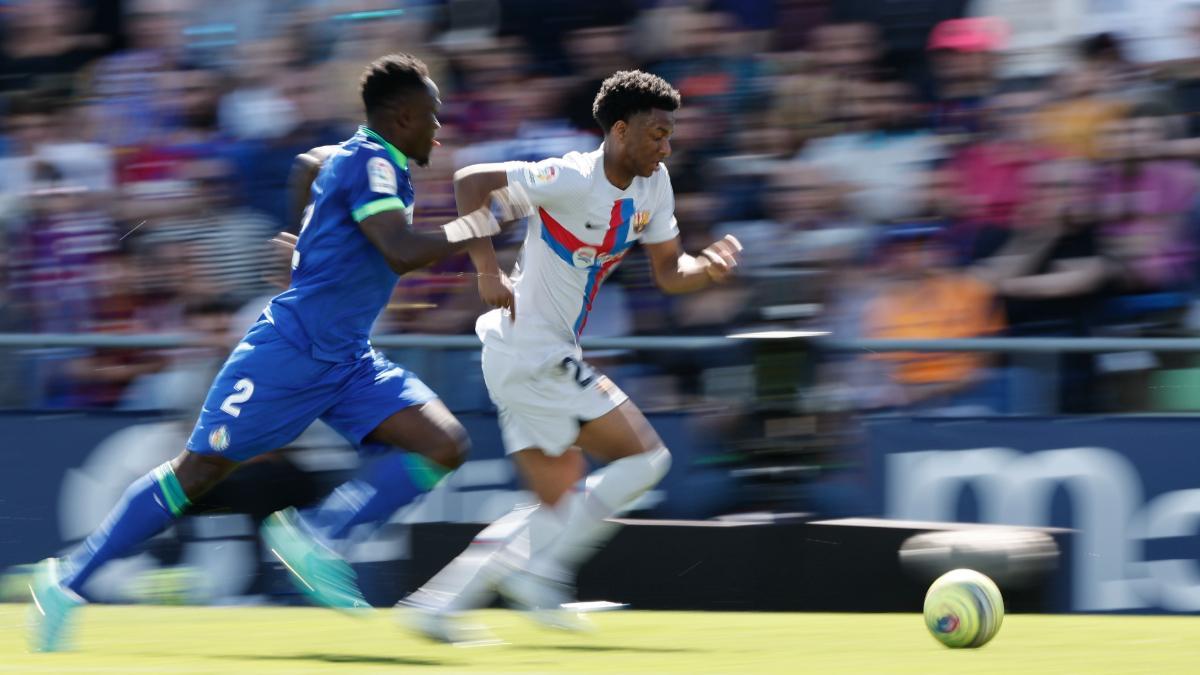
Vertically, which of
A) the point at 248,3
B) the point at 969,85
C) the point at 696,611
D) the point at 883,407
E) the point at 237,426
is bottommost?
the point at 696,611

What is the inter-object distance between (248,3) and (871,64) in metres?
4.12

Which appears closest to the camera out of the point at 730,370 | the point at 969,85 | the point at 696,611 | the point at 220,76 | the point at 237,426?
the point at 237,426

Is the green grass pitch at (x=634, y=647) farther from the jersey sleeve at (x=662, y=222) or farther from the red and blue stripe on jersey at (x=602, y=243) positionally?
the jersey sleeve at (x=662, y=222)

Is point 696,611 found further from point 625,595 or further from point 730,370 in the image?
point 730,370

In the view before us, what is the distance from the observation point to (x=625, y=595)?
8734mm

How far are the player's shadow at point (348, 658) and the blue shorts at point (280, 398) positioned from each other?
0.68 meters

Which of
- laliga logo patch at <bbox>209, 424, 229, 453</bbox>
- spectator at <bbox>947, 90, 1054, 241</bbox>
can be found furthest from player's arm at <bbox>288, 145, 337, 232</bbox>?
spectator at <bbox>947, 90, 1054, 241</bbox>

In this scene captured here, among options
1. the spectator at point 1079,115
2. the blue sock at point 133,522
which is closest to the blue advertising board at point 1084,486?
the spectator at point 1079,115

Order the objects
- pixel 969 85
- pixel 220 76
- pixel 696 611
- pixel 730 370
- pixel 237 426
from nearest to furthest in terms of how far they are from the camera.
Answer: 1. pixel 237 426
2. pixel 696 611
3. pixel 730 370
4. pixel 969 85
5. pixel 220 76

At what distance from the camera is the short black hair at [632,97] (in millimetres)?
6645

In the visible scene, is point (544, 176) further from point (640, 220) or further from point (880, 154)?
point (880, 154)

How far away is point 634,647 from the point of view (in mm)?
6406

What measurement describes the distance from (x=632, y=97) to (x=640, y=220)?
0.50m

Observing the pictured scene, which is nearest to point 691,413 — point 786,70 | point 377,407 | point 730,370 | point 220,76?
Result: point 730,370
